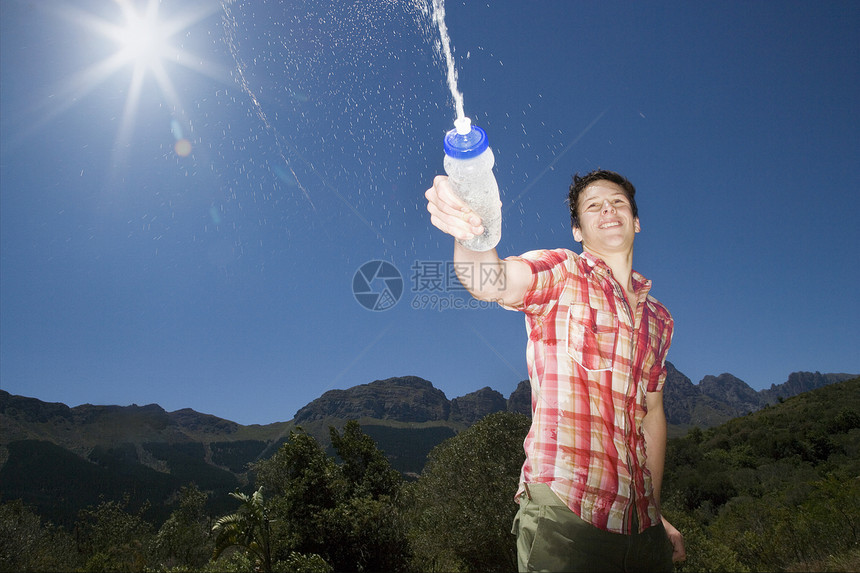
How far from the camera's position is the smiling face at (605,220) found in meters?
2.25

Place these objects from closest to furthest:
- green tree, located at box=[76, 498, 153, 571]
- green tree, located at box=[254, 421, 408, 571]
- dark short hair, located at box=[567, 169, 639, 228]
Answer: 1. dark short hair, located at box=[567, 169, 639, 228]
2. green tree, located at box=[254, 421, 408, 571]
3. green tree, located at box=[76, 498, 153, 571]

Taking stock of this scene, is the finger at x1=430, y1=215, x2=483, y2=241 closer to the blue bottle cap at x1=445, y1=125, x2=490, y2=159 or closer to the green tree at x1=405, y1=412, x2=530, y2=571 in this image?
the blue bottle cap at x1=445, y1=125, x2=490, y2=159

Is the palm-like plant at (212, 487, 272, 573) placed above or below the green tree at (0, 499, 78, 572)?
above

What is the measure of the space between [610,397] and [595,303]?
388mm

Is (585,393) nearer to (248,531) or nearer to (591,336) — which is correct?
(591,336)

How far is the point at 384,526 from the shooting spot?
27.3m

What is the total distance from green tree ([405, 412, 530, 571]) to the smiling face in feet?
75.4

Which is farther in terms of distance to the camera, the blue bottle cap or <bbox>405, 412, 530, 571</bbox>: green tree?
<bbox>405, 412, 530, 571</bbox>: green tree

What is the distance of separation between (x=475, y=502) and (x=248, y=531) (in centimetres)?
1137

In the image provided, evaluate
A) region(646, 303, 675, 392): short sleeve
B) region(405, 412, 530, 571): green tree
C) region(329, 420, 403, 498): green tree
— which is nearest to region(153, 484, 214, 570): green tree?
region(329, 420, 403, 498): green tree

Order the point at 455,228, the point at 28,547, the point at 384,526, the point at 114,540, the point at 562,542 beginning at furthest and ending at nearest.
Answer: the point at 114,540
the point at 28,547
the point at 384,526
the point at 455,228
the point at 562,542

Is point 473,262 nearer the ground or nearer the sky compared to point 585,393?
nearer the sky

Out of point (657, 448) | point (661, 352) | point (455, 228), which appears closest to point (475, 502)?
point (657, 448)

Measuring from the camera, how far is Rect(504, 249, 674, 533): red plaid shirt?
5.53 ft
